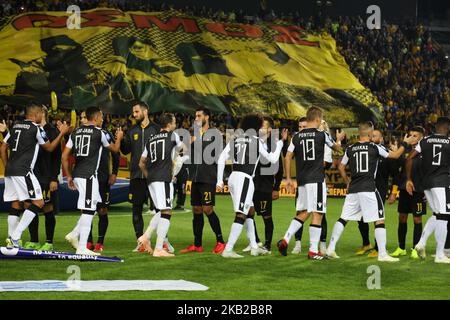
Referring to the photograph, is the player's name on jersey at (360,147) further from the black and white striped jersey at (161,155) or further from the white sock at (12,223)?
the white sock at (12,223)

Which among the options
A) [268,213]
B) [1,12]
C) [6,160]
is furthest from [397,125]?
[6,160]

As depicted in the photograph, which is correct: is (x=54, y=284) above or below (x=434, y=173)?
below

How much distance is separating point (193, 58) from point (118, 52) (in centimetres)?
293

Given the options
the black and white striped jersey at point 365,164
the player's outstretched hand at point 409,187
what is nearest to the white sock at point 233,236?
the black and white striped jersey at point 365,164

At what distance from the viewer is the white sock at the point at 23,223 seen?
11.4 meters

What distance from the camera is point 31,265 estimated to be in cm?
1034

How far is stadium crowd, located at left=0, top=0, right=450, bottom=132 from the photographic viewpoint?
35250 mm

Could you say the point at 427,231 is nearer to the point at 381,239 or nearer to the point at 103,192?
the point at 381,239

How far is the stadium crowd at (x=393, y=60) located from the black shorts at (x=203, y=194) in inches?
851

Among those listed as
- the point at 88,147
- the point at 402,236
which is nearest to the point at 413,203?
the point at 402,236

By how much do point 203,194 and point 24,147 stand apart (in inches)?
109

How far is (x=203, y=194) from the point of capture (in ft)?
40.6
